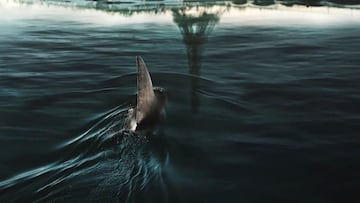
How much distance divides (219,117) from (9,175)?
4022 millimetres

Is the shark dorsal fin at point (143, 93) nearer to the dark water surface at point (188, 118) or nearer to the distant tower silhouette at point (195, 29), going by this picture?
the dark water surface at point (188, 118)

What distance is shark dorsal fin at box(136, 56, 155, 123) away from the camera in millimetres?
7054

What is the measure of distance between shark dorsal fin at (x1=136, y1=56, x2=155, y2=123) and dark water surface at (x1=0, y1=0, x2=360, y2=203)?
0.46 m

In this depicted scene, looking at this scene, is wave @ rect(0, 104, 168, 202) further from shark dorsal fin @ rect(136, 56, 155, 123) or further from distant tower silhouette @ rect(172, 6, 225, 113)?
distant tower silhouette @ rect(172, 6, 225, 113)

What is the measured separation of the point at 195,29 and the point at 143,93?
537 inches

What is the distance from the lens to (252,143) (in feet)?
23.5

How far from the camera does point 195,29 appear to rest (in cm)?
2033

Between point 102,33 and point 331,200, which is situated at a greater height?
point 102,33

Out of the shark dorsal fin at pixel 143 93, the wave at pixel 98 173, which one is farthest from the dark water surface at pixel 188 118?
the shark dorsal fin at pixel 143 93

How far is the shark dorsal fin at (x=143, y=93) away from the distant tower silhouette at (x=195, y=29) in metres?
1.56

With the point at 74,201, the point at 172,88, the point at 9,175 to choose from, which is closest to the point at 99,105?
the point at 172,88

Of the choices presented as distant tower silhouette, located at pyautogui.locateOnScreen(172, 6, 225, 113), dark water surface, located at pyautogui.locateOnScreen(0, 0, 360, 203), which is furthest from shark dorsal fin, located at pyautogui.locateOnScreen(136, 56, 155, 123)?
distant tower silhouette, located at pyautogui.locateOnScreen(172, 6, 225, 113)

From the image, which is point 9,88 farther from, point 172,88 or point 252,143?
point 252,143

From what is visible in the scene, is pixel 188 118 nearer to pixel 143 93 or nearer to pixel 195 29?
pixel 143 93
